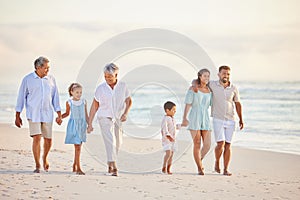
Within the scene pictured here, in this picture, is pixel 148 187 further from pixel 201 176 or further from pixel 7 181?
pixel 7 181

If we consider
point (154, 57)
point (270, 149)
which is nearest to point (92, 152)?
point (270, 149)

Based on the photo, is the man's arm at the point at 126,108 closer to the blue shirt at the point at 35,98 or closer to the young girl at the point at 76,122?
the young girl at the point at 76,122

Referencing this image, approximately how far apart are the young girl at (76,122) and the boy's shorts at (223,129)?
1990 millimetres

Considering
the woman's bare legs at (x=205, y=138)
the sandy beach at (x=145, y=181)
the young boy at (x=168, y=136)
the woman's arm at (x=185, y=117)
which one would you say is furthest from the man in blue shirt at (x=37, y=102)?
the woman's bare legs at (x=205, y=138)

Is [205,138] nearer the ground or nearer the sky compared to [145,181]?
nearer the sky

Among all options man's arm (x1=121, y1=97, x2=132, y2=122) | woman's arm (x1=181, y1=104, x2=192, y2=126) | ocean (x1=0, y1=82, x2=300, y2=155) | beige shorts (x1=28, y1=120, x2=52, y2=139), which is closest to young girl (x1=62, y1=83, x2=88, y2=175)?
beige shorts (x1=28, y1=120, x2=52, y2=139)

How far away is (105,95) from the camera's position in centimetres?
695

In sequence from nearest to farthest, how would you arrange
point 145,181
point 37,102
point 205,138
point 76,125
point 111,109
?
point 145,181 < point 37,102 < point 111,109 < point 76,125 < point 205,138

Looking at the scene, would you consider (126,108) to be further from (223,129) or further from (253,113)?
(253,113)

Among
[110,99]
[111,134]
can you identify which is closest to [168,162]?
[111,134]

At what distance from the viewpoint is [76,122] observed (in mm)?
7094

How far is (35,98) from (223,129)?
283 cm

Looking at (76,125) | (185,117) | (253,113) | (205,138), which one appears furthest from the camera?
(253,113)

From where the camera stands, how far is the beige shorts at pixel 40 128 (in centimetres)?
686
